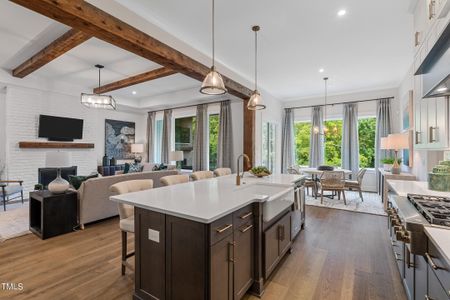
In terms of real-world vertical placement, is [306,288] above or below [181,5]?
below

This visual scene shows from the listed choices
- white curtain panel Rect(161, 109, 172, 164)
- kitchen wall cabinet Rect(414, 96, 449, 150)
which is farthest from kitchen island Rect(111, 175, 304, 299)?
white curtain panel Rect(161, 109, 172, 164)

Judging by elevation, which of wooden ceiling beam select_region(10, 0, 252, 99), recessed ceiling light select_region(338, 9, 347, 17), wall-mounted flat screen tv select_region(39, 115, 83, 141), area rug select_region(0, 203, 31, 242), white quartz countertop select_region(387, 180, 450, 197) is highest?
recessed ceiling light select_region(338, 9, 347, 17)

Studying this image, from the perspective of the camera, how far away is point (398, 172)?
439 centimetres

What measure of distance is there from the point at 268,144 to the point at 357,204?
310cm

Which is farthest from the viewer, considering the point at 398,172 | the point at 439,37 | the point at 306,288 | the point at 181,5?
the point at 398,172

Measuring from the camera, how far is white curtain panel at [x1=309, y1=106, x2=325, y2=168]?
730 centimetres

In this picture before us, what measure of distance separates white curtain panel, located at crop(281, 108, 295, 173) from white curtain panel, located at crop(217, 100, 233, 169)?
2472mm

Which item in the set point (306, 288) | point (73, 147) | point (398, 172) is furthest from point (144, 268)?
point (73, 147)

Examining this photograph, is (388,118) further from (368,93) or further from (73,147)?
(73,147)

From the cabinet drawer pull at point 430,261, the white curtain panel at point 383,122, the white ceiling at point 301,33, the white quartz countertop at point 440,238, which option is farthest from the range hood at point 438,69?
the white curtain panel at point 383,122

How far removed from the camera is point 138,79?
5.50m

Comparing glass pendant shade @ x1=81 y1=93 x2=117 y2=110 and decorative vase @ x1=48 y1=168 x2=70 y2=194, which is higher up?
glass pendant shade @ x1=81 y1=93 x2=117 y2=110

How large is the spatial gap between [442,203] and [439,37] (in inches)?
50.6

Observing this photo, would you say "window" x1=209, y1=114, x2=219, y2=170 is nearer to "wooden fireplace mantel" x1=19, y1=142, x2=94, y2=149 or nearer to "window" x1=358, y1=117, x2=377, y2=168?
"wooden fireplace mantel" x1=19, y1=142, x2=94, y2=149
